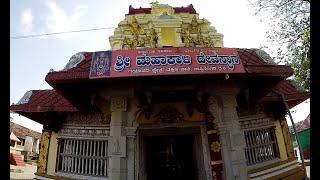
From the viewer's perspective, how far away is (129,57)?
209 inches

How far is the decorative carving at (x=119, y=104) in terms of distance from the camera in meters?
6.03

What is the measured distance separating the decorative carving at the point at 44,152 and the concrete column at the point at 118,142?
12.4ft

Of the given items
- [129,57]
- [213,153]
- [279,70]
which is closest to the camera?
[129,57]

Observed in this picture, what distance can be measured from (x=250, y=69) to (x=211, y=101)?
126cm

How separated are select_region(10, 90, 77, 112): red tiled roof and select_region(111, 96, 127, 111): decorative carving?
2.07 meters

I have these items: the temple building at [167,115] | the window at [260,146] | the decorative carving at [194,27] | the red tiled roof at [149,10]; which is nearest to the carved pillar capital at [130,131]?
the temple building at [167,115]

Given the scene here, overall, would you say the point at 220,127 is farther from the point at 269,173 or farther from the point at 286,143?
the point at 286,143

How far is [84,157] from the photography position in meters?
7.36

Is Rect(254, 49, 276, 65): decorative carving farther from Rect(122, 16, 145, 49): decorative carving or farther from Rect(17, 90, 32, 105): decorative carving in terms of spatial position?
Rect(17, 90, 32, 105): decorative carving

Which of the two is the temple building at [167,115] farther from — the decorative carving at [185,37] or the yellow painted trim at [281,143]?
the decorative carving at [185,37]

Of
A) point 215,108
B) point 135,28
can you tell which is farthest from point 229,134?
point 135,28

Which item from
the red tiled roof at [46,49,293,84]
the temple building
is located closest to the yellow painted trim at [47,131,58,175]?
the temple building

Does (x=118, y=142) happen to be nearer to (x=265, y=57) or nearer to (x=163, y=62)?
(x=163, y=62)
